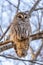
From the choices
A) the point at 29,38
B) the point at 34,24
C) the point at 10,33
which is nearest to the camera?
the point at 29,38

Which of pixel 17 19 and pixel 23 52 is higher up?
pixel 17 19

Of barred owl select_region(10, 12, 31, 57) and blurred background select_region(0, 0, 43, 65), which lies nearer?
barred owl select_region(10, 12, 31, 57)

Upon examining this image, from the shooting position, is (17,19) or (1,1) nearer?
(17,19)

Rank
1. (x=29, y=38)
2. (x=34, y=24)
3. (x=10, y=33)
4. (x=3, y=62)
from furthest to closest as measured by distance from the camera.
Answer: (x=3, y=62) → (x=34, y=24) → (x=10, y=33) → (x=29, y=38)

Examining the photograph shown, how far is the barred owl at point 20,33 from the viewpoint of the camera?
11.8ft

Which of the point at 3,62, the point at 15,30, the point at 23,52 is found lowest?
the point at 3,62

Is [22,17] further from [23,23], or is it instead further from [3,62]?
[3,62]

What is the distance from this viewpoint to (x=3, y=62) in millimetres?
6188

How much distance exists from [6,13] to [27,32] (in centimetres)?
272

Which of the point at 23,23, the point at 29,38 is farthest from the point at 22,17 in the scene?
the point at 29,38

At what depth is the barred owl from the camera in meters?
3.61

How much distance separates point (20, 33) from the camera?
3.64 m

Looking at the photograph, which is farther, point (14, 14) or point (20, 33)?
point (14, 14)

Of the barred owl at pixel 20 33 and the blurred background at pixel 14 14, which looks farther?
the blurred background at pixel 14 14
